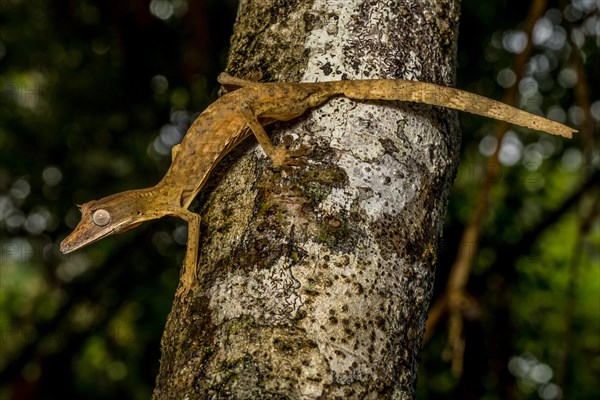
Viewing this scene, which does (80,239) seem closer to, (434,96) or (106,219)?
(106,219)

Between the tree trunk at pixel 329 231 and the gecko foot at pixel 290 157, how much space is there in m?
0.03

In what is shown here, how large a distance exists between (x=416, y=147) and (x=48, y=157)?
5946 mm

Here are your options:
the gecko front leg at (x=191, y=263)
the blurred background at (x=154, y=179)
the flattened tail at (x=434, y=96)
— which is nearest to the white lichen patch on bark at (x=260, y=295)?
the gecko front leg at (x=191, y=263)

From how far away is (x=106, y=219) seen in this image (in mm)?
4039

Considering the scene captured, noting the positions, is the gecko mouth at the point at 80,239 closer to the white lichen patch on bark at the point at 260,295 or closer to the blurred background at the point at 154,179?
the white lichen patch on bark at the point at 260,295

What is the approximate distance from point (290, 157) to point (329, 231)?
378 millimetres

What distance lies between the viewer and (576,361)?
7270mm

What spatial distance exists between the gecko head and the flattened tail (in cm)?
163

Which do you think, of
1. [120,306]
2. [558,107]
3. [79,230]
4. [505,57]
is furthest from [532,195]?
[79,230]

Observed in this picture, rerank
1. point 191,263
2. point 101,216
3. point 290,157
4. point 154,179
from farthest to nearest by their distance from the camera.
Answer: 1. point 154,179
2. point 101,216
3. point 191,263
4. point 290,157

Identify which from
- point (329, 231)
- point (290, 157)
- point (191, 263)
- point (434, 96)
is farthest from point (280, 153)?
point (434, 96)

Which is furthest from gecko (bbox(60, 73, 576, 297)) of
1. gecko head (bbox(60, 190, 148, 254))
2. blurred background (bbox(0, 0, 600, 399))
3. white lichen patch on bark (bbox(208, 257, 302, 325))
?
blurred background (bbox(0, 0, 600, 399))

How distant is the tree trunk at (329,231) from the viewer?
2.37 metres

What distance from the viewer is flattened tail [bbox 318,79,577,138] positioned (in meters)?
2.84
